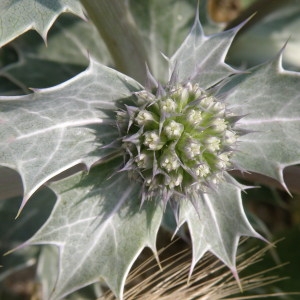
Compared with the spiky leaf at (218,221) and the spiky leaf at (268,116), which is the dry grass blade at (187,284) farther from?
the spiky leaf at (268,116)

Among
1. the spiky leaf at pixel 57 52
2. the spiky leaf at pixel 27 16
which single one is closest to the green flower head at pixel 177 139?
the spiky leaf at pixel 27 16

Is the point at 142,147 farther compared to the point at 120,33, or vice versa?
the point at 120,33

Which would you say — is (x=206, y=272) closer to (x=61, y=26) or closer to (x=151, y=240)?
(x=151, y=240)

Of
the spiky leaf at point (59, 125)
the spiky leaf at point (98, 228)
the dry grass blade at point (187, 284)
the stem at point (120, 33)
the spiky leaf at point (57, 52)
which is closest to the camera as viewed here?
the spiky leaf at point (59, 125)

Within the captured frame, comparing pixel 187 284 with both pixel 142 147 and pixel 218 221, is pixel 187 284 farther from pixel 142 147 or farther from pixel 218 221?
pixel 142 147

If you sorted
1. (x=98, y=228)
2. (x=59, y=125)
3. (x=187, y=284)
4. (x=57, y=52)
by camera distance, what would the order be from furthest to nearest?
1. (x=57, y=52)
2. (x=187, y=284)
3. (x=98, y=228)
4. (x=59, y=125)

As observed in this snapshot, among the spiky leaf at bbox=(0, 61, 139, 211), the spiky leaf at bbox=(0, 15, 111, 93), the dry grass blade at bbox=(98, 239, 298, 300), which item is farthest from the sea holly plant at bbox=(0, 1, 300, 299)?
the spiky leaf at bbox=(0, 15, 111, 93)

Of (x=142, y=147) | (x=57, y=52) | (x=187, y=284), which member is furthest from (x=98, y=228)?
(x=57, y=52)
